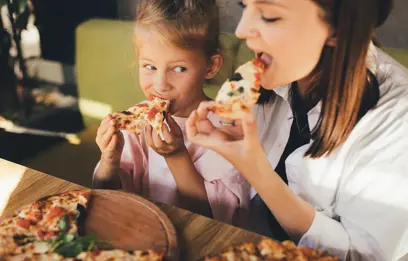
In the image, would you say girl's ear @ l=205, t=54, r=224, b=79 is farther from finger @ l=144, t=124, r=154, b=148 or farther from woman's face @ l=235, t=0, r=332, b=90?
finger @ l=144, t=124, r=154, b=148

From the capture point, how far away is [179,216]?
1256mm

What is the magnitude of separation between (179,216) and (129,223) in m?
0.15

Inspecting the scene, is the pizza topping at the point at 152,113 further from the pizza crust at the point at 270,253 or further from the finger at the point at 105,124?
the pizza crust at the point at 270,253

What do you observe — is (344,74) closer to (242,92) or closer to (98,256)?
(242,92)

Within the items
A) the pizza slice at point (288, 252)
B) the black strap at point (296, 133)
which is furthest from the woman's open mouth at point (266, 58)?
the pizza slice at point (288, 252)

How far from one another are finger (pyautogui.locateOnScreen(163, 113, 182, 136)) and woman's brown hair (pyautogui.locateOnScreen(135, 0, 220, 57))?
23cm

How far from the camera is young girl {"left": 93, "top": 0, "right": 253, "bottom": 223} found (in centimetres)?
118

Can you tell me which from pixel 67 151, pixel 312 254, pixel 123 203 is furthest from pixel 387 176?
pixel 67 151

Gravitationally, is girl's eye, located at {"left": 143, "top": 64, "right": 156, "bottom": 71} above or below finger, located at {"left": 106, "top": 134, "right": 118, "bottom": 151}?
above

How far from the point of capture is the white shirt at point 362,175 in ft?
3.33

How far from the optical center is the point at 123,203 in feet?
4.14

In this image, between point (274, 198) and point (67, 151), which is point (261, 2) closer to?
point (274, 198)

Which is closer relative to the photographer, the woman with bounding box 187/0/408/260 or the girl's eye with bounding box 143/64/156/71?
the woman with bounding box 187/0/408/260

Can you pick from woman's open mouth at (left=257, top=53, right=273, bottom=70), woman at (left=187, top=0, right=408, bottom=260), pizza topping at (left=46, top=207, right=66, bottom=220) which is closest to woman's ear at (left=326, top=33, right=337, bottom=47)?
woman at (left=187, top=0, right=408, bottom=260)
